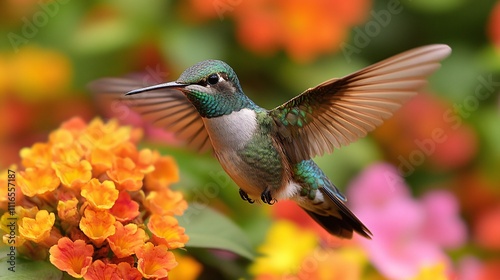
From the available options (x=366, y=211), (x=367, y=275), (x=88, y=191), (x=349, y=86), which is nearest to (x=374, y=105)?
(x=349, y=86)

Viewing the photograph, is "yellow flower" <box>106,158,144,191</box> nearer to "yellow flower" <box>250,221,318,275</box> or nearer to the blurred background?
"yellow flower" <box>250,221,318,275</box>

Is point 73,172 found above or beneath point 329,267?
above

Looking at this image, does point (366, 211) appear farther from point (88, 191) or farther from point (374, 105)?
point (88, 191)

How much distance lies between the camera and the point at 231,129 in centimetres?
108

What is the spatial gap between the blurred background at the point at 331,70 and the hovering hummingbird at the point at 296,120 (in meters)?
0.70

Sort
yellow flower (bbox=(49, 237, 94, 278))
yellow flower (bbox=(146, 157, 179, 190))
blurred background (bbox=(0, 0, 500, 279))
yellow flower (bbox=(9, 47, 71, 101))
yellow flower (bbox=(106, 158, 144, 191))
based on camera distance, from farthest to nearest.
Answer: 1. yellow flower (bbox=(9, 47, 71, 101))
2. blurred background (bbox=(0, 0, 500, 279))
3. yellow flower (bbox=(146, 157, 179, 190))
4. yellow flower (bbox=(106, 158, 144, 191))
5. yellow flower (bbox=(49, 237, 94, 278))

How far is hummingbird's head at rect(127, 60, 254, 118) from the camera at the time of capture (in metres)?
1.00

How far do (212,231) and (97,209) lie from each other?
311mm

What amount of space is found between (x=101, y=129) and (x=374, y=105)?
460 mm

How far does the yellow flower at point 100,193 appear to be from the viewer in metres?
1.00

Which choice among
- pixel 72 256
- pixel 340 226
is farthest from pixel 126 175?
pixel 340 226

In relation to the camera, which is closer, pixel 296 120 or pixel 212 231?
pixel 296 120

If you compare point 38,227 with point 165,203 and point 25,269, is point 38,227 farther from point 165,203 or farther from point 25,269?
point 165,203

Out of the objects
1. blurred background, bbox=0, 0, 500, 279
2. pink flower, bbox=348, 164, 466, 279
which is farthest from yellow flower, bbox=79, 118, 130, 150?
pink flower, bbox=348, 164, 466, 279
